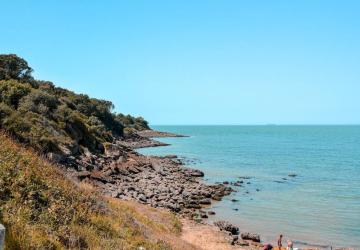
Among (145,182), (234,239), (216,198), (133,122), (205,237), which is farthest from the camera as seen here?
(133,122)

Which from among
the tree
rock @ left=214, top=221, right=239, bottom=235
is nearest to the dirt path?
rock @ left=214, top=221, right=239, bottom=235

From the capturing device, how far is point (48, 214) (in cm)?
1010

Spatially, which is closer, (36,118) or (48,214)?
(48,214)

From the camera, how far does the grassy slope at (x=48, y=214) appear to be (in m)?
8.56

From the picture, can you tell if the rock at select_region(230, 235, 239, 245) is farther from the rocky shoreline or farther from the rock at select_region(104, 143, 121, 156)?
the rock at select_region(104, 143, 121, 156)

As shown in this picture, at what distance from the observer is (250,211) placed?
33.0 metres

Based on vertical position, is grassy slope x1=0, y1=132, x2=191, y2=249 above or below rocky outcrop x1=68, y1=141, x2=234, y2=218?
above

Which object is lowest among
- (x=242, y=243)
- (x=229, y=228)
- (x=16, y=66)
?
(x=242, y=243)

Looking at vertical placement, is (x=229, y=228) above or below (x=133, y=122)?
below

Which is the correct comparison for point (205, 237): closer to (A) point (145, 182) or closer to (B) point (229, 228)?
(B) point (229, 228)

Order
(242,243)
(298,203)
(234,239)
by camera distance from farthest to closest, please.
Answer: (298,203) → (234,239) → (242,243)

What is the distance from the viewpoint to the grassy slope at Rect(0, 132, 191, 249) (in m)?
8.56

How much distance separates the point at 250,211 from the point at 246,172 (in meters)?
26.7

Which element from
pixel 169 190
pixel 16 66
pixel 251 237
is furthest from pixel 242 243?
pixel 16 66
